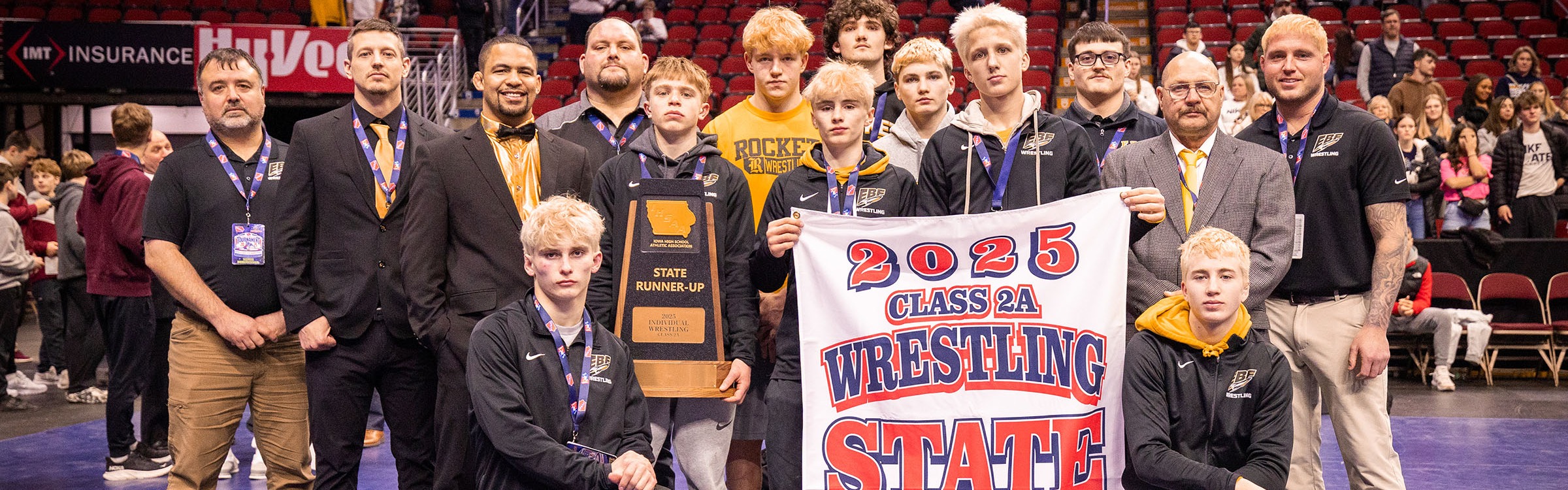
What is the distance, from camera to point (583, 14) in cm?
1445

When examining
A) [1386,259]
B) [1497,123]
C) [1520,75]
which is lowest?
[1386,259]

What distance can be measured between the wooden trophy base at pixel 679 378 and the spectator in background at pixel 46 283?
7.08m

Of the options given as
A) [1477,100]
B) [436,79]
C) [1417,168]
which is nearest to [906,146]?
[1417,168]

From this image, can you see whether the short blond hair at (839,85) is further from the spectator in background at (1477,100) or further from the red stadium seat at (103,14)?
the red stadium seat at (103,14)

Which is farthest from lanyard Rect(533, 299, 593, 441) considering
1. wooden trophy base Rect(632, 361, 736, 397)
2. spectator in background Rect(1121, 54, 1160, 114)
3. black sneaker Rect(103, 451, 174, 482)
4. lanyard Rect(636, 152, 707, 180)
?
spectator in background Rect(1121, 54, 1160, 114)

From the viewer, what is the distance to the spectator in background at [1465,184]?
9758mm

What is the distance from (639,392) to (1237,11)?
12.7 meters

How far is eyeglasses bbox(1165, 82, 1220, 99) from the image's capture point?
3766 millimetres

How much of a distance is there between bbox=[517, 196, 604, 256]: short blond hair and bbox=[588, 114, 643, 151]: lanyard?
3.65 ft

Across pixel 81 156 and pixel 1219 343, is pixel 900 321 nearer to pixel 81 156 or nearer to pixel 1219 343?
pixel 1219 343

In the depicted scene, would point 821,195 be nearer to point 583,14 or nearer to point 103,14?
point 583,14

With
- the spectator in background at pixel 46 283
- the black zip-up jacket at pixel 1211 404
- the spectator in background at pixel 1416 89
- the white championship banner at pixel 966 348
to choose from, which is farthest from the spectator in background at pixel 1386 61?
the spectator in background at pixel 46 283

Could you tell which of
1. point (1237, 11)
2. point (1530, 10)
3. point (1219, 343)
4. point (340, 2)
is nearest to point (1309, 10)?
point (1237, 11)

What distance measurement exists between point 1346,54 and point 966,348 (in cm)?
1110
